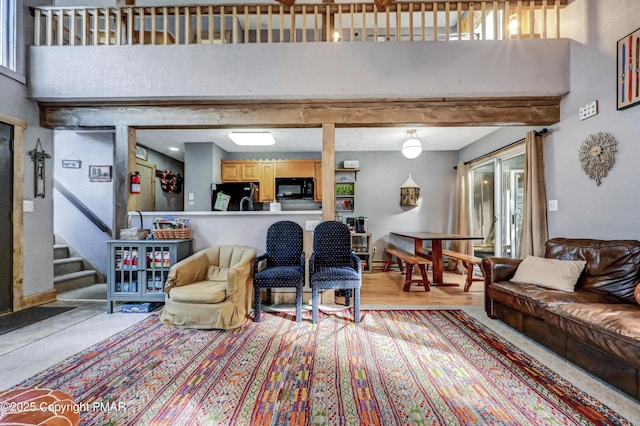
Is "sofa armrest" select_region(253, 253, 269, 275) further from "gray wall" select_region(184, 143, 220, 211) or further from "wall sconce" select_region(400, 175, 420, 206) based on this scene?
"wall sconce" select_region(400, 175, 420, 206)

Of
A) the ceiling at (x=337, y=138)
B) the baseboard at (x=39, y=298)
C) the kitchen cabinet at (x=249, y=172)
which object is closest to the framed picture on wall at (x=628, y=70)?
the ceiling at (x=337, y=138)

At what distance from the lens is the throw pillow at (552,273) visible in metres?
2.49

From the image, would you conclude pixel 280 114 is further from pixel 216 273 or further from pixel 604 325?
pixel 604 325

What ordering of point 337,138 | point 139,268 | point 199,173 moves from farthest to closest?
point 199,173
point 337,138
point 139,268

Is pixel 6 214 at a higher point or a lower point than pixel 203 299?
higher

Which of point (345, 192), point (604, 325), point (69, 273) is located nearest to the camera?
point (604, 325)

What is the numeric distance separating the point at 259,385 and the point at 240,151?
5.36m

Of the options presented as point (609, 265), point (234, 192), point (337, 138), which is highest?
point (337, 138)

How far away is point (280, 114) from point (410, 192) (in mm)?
3742

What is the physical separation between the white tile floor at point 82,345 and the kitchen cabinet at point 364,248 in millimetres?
2288

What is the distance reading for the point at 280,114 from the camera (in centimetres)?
346

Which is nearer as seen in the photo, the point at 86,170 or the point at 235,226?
the point at 235,226

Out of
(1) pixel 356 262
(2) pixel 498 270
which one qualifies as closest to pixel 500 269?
(2) pixel 498 270

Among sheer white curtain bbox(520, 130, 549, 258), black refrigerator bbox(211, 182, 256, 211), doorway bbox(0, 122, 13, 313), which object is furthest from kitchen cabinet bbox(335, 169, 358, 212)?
doorway bbox(0, 122, 13, 313)
